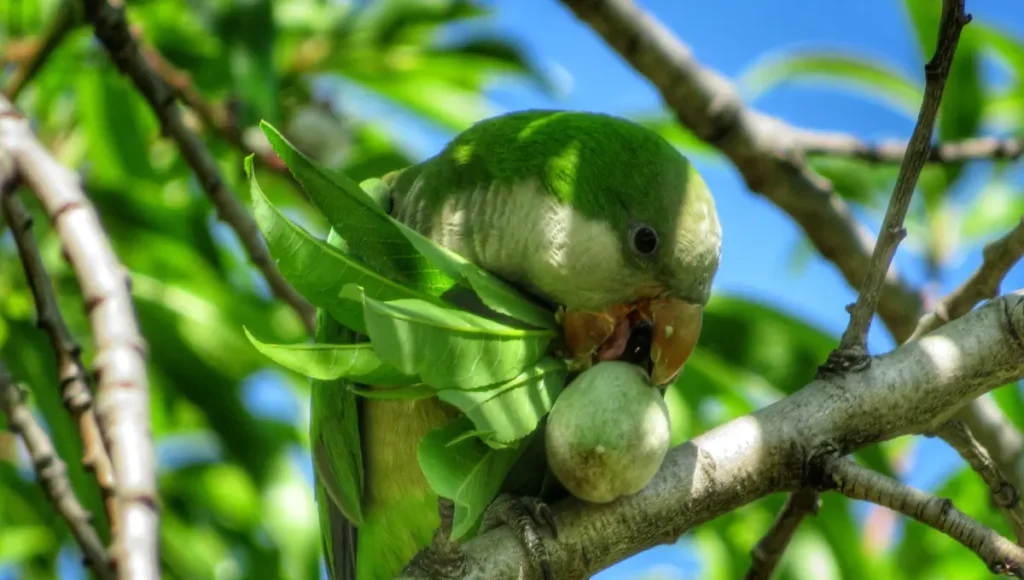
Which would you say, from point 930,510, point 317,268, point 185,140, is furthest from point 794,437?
point 185,140

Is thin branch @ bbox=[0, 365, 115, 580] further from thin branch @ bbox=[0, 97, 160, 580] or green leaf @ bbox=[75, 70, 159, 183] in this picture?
green leaf @ bbox=[75, 70, 159, 183]

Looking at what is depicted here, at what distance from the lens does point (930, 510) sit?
1.45m

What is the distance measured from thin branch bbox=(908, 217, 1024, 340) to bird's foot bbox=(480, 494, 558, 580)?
2.21 feet

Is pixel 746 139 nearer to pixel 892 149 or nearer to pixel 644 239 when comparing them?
pixel 892 149

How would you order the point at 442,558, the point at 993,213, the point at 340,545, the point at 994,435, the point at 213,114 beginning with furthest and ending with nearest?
1. the point at 993,213
2. the point at 213,114
3. the point at 340,545
4. the point at 994,435
5. the point at 442,558

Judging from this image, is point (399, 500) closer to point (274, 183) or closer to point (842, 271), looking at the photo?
point (842, 271)

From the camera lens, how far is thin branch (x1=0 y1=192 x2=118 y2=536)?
2027mm

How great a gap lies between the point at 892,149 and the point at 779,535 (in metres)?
1.48

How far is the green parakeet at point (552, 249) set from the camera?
206 cm

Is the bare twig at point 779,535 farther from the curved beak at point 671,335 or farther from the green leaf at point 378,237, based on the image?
the green leaf at point 378,237

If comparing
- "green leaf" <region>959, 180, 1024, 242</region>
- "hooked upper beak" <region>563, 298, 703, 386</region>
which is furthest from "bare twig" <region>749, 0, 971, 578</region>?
"green leaf" <region>959, 180, 1024, 242</region>

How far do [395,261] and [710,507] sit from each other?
0.60m

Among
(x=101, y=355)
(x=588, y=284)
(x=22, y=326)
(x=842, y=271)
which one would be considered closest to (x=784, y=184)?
(x=842, y=271)

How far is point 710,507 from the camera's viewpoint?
1616 mm
